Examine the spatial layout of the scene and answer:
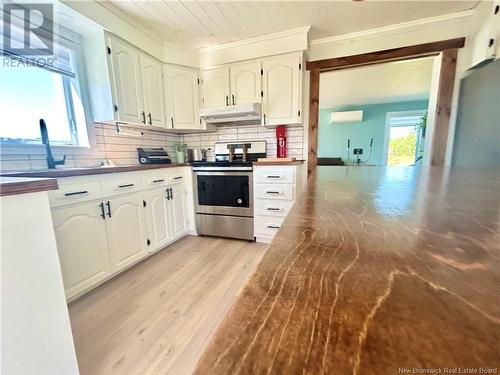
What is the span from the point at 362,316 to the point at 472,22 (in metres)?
3.15

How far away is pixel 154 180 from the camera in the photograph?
83.0 inches

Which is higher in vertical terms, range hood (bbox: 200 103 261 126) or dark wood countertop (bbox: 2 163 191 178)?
range hood (bbox: 200 103 261 126)

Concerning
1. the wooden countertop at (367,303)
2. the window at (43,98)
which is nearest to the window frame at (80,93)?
the window at (43,98)

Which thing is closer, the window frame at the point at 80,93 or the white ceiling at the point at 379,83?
the window frame at the point at 80,93

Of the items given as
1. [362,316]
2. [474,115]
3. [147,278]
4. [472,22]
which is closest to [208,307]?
[147,278]

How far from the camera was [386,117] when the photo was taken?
18.1ft

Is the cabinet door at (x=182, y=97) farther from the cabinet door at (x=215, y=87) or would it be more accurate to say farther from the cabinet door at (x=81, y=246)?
the cabinet door at (x=81, y=246)

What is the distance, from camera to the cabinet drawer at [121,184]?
163 cm

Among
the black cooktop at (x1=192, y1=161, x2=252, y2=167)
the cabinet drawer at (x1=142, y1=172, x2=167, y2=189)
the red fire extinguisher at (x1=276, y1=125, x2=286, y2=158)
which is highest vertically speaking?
the red fire extinguisher at (x1=276, y1=125, x2=286, y2=158)

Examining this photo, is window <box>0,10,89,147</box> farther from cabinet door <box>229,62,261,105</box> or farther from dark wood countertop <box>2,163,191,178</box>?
cabinet door <box>229,62,261,105</box>

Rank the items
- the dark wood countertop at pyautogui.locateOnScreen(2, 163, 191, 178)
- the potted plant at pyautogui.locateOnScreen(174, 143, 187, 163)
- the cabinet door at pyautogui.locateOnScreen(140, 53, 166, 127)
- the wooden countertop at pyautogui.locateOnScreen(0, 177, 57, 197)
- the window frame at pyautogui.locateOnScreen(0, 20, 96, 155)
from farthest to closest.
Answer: the potted plant at pyautogui.locateOnScreen(174, 143, 187, 163) → the cabinet door at pyautogui.locateOnScreen(140, 53, 166, 127) → the window frame at pyautogui.locateOnScreen(0, 20, 96, 155) → the dark wood countertop at pyautogui.locateOnScreen(2, 163, 191, 178) → the wooden countertop at pyautogui.locateOnScreen(0, 177, 57, 197)

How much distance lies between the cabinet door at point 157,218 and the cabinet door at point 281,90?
1.43 metres

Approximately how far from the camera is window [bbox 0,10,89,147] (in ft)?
5.00

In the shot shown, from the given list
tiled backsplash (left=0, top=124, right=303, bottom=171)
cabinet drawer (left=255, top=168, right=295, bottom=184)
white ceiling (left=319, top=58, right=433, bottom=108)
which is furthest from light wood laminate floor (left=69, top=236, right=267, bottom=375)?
white ceiling (left=319, top=58, right=433, bottom=108)
